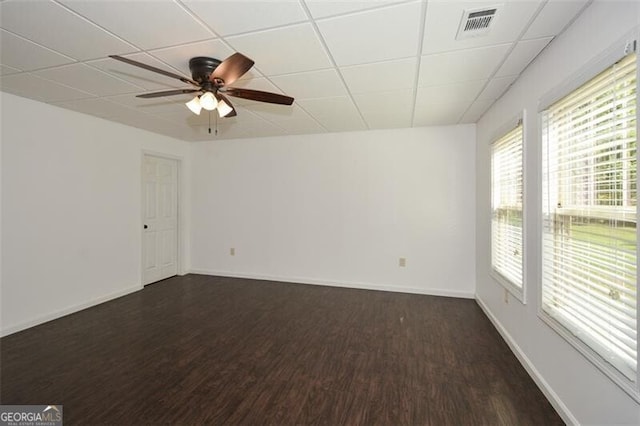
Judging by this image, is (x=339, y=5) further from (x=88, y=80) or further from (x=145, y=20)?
(x=88, y=80)

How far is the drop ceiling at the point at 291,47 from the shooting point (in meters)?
1.55

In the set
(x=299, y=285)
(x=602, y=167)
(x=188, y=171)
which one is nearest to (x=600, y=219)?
(x=602, y=167)

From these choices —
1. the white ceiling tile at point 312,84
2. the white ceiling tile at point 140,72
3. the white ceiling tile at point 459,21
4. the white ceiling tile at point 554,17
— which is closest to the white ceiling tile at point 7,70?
the white ceiling tile at point 140,72

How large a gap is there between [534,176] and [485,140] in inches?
57.1

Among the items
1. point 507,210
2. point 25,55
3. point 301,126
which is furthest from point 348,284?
point 25,55

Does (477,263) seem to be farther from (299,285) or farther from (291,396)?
(291,396)

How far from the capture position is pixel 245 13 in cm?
158

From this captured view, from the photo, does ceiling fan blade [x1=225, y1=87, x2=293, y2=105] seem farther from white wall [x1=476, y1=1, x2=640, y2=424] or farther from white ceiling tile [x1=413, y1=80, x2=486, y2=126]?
white wall [x1=476, y1=1, x2=640, y2=424]

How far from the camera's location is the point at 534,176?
2.11 metres

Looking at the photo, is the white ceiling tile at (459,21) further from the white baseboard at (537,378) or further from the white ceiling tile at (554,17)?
the white baseboard at (537,378)

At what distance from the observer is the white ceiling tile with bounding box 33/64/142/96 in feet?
7.54

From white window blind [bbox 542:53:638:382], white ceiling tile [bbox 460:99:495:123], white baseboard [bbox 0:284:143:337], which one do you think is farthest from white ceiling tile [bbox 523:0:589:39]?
white baseboard [bbox 0:284:143:337]

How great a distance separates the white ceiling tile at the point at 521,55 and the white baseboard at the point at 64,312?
529 centimetres

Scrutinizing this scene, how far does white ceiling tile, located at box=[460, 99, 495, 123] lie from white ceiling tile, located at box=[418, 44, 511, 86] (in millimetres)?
733
